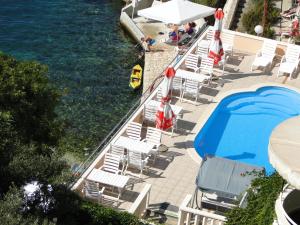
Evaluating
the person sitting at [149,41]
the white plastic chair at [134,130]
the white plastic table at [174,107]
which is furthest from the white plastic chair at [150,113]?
the person sitting at [149,41]

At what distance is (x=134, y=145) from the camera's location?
17.9 m

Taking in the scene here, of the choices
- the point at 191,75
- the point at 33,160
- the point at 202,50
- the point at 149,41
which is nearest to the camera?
the point at 33,160

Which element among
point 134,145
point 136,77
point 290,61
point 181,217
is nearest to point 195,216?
point 181,217

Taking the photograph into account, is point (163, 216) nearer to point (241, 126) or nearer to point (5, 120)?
point (5, 120)

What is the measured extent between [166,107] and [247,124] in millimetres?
4030

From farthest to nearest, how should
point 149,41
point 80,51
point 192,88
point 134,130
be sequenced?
point 80,51 → point 149,41 → point 192,88 → point 134,130

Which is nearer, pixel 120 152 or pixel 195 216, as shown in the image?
pixel 195 216

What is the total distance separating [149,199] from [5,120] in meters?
5.14

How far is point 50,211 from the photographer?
42.2ft

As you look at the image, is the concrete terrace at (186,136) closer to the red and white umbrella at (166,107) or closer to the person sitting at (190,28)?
the red and white umbrella at (166,107)

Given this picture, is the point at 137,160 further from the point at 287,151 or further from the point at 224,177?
the point at 287,151

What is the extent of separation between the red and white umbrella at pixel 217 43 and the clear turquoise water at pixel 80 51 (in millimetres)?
4408

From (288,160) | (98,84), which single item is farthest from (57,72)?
(288,160)

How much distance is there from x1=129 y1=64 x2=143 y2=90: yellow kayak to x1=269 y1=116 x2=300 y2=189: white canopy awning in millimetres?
15695
